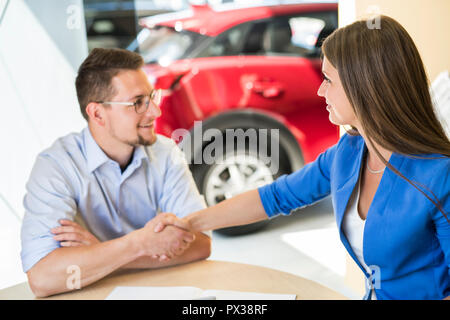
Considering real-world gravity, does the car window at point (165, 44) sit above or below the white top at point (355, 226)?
above

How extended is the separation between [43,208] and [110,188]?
26 centimetres

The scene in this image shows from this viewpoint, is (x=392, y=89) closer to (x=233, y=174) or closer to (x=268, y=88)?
(x=268, y=88)

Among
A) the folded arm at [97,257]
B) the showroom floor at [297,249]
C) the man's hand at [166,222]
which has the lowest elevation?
the showroom floor at [297,249]

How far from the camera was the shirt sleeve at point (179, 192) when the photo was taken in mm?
1604

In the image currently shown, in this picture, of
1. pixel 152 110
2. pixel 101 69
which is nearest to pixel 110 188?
pixel 152 110

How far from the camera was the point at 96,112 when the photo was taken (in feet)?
5.33

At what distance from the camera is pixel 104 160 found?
1.55 meters

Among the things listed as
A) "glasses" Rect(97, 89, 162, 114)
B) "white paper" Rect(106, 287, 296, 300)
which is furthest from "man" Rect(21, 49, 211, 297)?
"white paper" Rect(106, 287, 296, 300)

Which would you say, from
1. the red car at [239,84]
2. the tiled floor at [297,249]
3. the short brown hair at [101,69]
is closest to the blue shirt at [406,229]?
the short brown hair at [101,69]

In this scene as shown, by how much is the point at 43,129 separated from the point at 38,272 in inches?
22.3

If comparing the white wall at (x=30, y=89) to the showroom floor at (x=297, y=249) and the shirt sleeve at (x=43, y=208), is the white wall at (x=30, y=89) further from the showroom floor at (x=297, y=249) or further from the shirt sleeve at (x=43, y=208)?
the showroom floor at (x=297, y=249)

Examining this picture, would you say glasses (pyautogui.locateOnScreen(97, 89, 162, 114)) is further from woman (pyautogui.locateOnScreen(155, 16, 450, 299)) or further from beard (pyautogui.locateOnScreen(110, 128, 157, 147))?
woman (pyautogui.locateOnScreen(155, 16, 450, 299))

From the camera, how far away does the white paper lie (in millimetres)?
1147

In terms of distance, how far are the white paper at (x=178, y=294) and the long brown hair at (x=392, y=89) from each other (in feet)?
1.38
